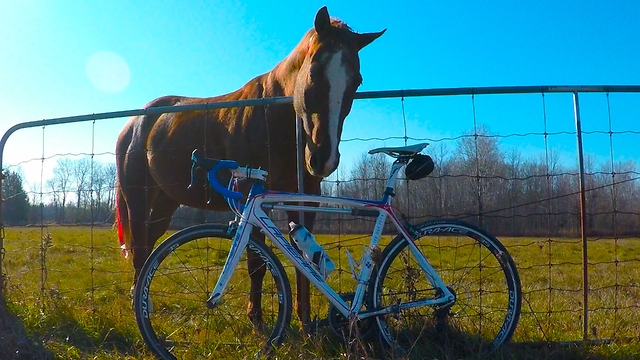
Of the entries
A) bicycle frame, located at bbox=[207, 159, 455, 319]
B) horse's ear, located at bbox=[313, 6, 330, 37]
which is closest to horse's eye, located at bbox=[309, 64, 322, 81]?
horse's ear, located at bbox=[313, 6, 330, 37]

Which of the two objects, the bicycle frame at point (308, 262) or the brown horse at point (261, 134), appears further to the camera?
the brown horse at point (261, 134)

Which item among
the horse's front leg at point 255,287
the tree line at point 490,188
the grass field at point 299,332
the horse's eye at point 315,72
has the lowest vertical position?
the grass field at point 299,332

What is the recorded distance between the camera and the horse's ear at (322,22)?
11.6 ft

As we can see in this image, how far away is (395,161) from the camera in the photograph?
3.12m

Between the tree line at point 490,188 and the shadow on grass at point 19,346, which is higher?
the tree line at point 490,188

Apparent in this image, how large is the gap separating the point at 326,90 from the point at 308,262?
3.63ft

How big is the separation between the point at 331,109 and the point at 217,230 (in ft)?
3.42

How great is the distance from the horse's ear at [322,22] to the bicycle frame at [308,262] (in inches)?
46.6

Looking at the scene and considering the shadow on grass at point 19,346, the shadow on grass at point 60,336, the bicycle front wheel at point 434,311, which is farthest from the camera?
the shadow on grass at point 60,336

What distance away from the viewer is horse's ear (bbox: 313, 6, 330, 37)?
353 cm

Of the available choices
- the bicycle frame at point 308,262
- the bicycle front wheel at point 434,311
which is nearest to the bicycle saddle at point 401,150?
the bicycle frame at point 308,262

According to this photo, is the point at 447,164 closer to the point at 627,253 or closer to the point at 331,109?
the point at 331,109

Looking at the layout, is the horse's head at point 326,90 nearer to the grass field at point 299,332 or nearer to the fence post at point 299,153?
the fence post at point 299,153

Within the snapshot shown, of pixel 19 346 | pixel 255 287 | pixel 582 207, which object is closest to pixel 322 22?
pixel 255 287
